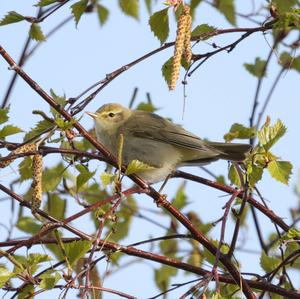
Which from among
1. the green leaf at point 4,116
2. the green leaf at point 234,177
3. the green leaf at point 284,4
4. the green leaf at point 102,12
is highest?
the green leaf at point 102,12

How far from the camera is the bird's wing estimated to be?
5184 millimetres

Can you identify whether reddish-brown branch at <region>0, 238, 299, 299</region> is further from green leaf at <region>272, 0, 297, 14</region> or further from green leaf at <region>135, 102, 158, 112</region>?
green leaf at <region>135, 102, 158, 112</region>

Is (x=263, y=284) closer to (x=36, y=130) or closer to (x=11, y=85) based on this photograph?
(x=36, y=130)

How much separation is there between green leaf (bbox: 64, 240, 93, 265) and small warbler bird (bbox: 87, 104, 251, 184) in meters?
2.30

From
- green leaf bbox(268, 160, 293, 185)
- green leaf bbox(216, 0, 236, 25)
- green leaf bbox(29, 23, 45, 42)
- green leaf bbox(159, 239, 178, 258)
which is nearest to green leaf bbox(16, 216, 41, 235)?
green leaf bbox(159, 239, 178, 258)

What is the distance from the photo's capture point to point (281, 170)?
315 cm

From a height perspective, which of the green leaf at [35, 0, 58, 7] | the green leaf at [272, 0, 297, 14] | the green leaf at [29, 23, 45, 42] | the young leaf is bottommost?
the young leaf

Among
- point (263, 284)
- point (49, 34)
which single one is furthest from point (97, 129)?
point (263, 284)

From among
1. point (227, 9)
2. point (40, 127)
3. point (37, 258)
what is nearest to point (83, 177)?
point (40, 127)

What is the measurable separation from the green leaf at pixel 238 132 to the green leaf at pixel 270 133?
0.97 m

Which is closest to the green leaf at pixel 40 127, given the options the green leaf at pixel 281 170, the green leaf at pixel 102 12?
the green leaf at pixel 281 170

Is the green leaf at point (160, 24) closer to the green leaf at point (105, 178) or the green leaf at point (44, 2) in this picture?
the green leaf at point (44, 2)

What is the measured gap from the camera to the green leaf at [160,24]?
342cm

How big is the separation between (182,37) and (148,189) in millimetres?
728
